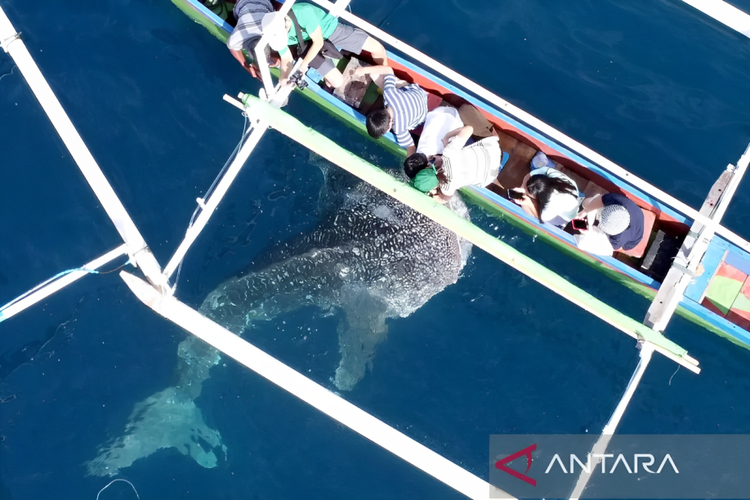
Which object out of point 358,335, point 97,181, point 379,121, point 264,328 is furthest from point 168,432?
point 379,121

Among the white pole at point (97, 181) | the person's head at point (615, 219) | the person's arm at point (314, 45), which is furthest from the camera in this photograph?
the person's arm at point (314, 45)

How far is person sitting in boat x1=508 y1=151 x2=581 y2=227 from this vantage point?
4574 mm

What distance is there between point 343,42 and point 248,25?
0.99 metres

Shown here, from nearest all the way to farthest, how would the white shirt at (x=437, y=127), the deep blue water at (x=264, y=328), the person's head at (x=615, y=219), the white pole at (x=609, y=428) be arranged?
the white pole at (x=609, y=428), the person's head at (x=615, y=219), the white shirt at (x=437, y=127), the deep blue water at (x=264, y=328)

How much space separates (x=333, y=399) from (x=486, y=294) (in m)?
2.82

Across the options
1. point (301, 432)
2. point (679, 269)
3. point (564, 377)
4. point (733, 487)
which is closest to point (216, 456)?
point (301, 432)

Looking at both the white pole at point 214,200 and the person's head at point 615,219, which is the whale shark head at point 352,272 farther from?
the white pole at point 214,200

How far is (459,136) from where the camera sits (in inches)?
184

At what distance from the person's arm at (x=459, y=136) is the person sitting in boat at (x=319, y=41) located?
1160mm

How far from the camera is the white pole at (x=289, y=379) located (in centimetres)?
349

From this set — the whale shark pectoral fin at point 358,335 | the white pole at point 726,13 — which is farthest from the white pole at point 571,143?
the white pole at point 726,13

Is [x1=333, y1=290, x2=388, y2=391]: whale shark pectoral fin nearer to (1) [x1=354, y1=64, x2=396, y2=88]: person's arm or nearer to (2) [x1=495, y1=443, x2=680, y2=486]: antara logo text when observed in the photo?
(2) [x1=495, y1=443, x2=680, y2=486]: antara logo text

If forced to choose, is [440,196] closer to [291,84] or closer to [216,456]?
[291,84]

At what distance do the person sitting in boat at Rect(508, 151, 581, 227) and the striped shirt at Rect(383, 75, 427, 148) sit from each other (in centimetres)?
128
